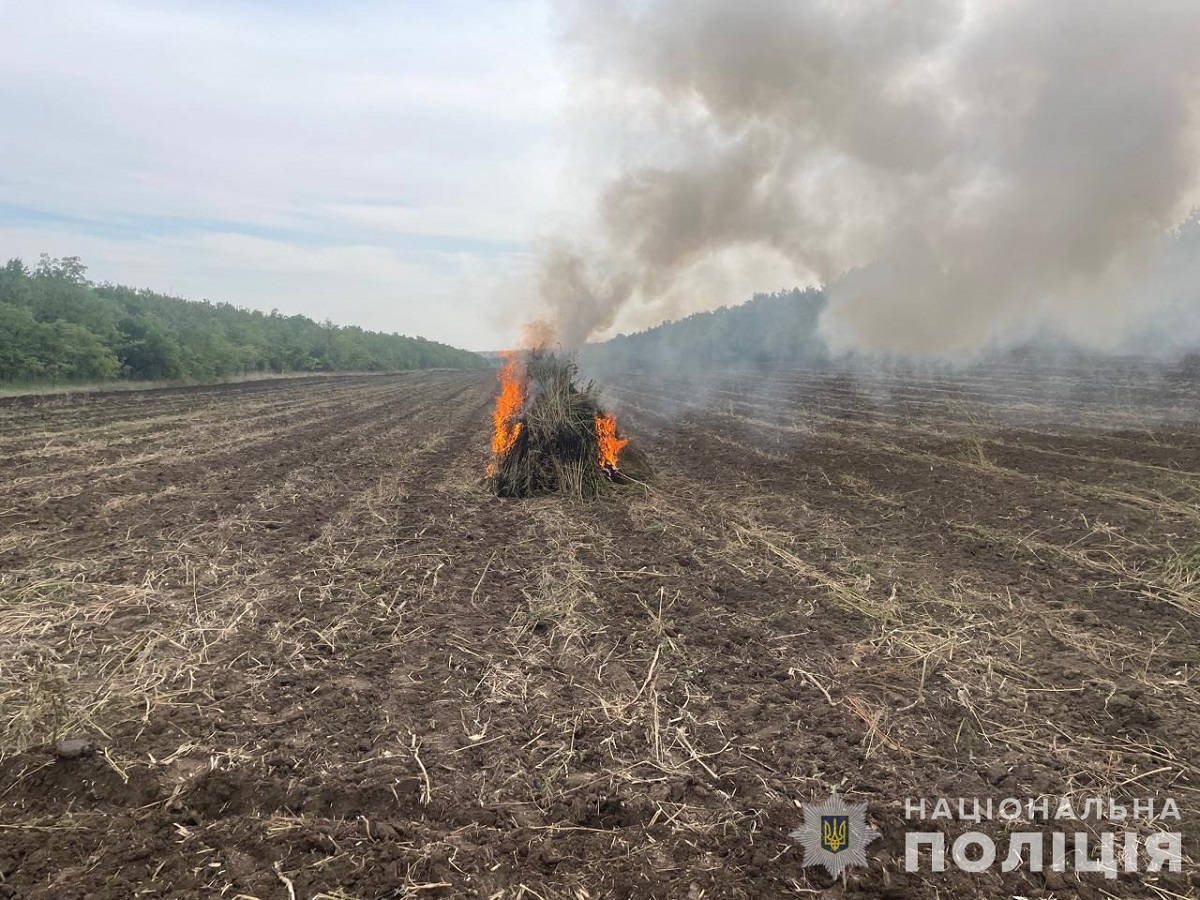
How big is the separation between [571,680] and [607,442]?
6404 millimetres

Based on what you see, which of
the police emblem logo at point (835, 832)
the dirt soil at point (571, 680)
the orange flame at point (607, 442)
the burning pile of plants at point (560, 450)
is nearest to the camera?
the dirt soil at point (571, 680)

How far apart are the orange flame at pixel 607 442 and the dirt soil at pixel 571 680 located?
763 millimetres

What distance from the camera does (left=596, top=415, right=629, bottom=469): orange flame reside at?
10.8 m

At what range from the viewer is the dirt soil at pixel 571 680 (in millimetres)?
2990

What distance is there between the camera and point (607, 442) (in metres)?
10.8

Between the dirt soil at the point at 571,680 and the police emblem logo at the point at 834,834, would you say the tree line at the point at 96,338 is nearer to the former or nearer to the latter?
the dirt soil at the point at 571,680

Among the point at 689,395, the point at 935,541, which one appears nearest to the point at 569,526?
the point at 935,541

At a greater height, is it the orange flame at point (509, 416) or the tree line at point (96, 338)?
the tree line at point (96, 338)

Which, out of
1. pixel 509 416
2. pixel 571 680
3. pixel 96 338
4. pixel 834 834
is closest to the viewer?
pixel 834 834

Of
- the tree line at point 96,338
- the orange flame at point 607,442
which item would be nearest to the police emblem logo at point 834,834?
the orange flame at point 607,442

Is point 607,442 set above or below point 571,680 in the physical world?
above

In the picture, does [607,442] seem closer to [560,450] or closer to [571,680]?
[560,450]

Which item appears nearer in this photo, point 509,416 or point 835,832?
point 835,832

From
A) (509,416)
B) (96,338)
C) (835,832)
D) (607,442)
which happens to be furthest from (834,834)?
(96,338)
